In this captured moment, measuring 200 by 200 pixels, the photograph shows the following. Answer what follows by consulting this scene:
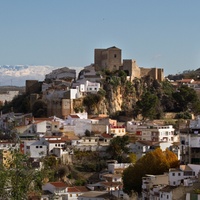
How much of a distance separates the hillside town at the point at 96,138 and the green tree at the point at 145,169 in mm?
298

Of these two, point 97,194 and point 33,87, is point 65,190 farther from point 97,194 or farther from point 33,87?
point 33,87

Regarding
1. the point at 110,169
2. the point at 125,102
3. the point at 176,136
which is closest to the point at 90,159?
the point at 110,169

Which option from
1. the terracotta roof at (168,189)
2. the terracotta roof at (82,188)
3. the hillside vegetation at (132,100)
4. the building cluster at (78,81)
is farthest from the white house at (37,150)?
the terracotta roof at (168,189)

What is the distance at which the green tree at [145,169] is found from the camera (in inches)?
1741

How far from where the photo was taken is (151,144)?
55281 millimetres

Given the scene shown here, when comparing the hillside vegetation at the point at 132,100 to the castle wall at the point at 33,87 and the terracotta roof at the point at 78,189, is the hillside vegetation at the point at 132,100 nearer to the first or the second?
the castle wall at the point at 33,87

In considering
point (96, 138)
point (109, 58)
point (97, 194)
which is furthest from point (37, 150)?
point (109, 58)

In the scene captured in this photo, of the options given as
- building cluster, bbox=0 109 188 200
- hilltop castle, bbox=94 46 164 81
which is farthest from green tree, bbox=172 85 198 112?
building cluster, bbox=0 109 188 200

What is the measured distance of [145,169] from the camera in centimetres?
4500

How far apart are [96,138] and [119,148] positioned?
285cm

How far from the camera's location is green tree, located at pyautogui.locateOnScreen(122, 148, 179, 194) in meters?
44.2

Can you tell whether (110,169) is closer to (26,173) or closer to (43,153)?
(43,153)

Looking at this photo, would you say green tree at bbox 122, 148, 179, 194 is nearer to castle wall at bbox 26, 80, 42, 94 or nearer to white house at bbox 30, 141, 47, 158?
white house at bbox 30, 141, 47, 158

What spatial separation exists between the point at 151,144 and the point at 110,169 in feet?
15.0
